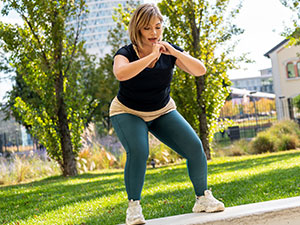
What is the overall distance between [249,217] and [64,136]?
8.07m

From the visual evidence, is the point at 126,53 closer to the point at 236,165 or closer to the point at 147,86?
the point at 147,86

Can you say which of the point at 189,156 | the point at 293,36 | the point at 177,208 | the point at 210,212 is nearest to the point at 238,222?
the point at 210,212

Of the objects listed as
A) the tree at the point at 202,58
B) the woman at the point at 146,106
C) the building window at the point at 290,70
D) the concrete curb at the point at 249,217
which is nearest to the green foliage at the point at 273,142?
the tree at the point at 202,58

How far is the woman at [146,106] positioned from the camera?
298cm

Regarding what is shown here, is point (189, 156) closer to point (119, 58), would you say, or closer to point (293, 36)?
point (119, 58)

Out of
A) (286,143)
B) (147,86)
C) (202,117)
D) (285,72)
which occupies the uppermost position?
(285,72)

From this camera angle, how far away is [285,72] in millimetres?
30953

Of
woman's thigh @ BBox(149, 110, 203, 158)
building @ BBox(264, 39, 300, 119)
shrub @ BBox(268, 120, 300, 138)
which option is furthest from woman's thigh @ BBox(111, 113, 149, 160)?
building @ BBox(264, 39, 300, 119)

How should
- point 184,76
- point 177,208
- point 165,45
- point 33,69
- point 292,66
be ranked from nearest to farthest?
point 165,45, point 177,208, point 33,69, point 184,76, point 292,66

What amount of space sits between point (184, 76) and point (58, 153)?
3978 millimetres

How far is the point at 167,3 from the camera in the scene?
1157cm

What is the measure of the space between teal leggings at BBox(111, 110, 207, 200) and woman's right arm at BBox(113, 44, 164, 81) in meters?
0.36

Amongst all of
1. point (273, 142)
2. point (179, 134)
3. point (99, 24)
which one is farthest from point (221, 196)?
point (99, 24)

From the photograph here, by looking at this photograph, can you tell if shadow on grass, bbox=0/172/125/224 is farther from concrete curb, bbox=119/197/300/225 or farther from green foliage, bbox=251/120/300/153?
green foliage, bbox=251/120/300/153
